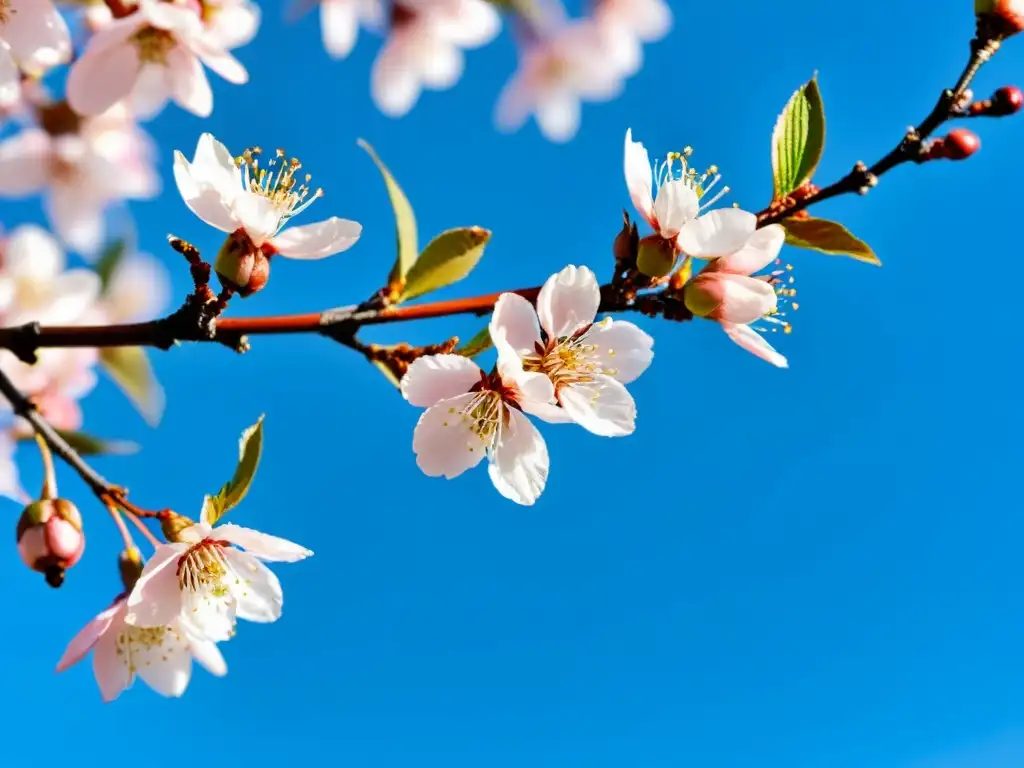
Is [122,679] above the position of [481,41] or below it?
below

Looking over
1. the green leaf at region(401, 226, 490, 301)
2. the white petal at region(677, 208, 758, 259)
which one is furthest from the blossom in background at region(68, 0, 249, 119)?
the white petal at region(677, 208, 758, 259)

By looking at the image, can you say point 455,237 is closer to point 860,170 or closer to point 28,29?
point 860,170

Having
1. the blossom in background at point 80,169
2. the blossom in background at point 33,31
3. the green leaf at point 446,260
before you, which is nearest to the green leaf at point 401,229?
the green leaf at point 446,260

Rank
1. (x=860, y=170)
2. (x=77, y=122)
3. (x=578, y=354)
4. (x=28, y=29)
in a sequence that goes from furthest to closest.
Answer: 1. (x=77, y=122)
2. (x=28, y=29)
3. (x=578, y=354)
4. (x=860, y=170)

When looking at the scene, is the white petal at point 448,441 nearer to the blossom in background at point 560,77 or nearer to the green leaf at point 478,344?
the green leaf at point 478,344

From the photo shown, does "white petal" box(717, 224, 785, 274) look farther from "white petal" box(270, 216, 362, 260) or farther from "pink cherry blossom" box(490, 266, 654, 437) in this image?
"white petal" box(270, 216, 362, 260)

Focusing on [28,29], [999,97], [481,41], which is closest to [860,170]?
[999,97]
